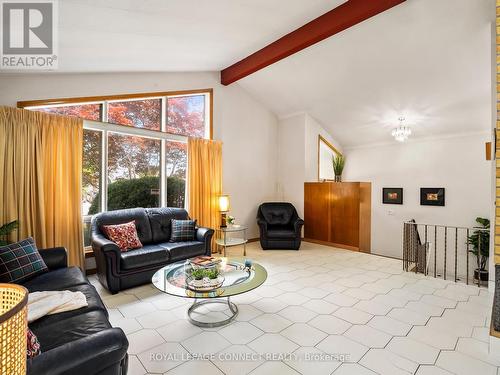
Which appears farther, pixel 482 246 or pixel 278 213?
pixel 278 213

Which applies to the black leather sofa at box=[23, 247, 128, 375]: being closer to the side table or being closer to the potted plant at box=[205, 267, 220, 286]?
the potted plant at box=[205, 267, 220, 286]

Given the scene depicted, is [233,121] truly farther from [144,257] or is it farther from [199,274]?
[199,274]

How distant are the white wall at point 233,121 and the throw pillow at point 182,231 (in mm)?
1645

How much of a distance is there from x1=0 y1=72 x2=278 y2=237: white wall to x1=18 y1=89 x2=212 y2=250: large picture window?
0.15 meters

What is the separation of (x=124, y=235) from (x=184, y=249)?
86 centimetres

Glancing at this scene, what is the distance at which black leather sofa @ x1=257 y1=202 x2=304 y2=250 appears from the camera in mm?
5418

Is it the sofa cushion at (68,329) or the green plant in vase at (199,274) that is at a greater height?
the green plant in vase at (199,274)

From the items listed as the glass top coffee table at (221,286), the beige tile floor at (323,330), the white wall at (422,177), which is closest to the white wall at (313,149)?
the white wall at (422,177)

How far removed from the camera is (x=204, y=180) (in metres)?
5.24

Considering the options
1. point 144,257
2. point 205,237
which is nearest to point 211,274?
point 144,257

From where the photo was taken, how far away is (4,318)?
1.72ft

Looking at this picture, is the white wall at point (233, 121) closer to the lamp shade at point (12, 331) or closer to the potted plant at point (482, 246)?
the lamp shade at point (12, 331)

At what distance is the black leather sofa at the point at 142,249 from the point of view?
10.7 ft

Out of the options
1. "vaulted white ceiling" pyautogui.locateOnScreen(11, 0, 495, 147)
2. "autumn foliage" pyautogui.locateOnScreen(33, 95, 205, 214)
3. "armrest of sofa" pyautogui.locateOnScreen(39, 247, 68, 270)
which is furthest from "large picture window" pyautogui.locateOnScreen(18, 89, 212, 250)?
"armrest of sofa" pyautogui.locateOnScreen(39, 247, 68, 270)
